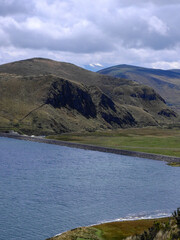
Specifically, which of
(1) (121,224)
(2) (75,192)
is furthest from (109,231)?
(2) (75,192)

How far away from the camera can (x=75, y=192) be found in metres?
85.2

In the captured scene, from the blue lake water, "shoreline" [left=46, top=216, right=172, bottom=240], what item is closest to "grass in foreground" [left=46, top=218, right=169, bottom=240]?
"shoreline" [left=46, top=216, right=172, bottom=240]

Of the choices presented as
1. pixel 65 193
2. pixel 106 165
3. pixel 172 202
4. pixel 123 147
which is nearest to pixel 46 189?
pixel 65 193

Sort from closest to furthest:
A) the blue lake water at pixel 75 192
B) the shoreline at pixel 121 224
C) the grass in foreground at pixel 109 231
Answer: the grass in foreground at pixel 109 231 → the shoreline at pixel 121 224 → the blue lake water at pixel 75 192

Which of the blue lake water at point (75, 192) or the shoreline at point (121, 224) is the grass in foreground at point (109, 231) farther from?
the blue lake water at point (75, 192)

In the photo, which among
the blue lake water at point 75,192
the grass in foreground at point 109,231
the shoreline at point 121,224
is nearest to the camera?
the grass in foreground at point 109,231

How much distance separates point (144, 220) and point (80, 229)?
13.3 metres

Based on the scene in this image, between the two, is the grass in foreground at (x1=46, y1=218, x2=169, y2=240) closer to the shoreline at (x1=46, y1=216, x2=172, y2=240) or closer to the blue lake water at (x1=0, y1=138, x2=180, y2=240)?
the shoreline at (x1=46, y1=216, x2=172, y2=240)

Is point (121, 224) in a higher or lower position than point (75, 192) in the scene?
lower

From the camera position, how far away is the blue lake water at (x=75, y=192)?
64.1 metres

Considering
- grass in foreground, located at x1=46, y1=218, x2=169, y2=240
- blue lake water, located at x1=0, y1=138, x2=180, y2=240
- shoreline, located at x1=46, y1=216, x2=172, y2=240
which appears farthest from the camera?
blue lake water, located at x1=0, y1=138, x2=180, y2=240

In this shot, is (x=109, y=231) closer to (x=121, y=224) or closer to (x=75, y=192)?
(x=121, y=224)

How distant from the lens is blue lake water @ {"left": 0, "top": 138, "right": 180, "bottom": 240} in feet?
210

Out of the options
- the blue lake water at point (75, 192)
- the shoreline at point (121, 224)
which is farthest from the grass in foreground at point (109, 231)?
the blue lake water at point (75, 192)
